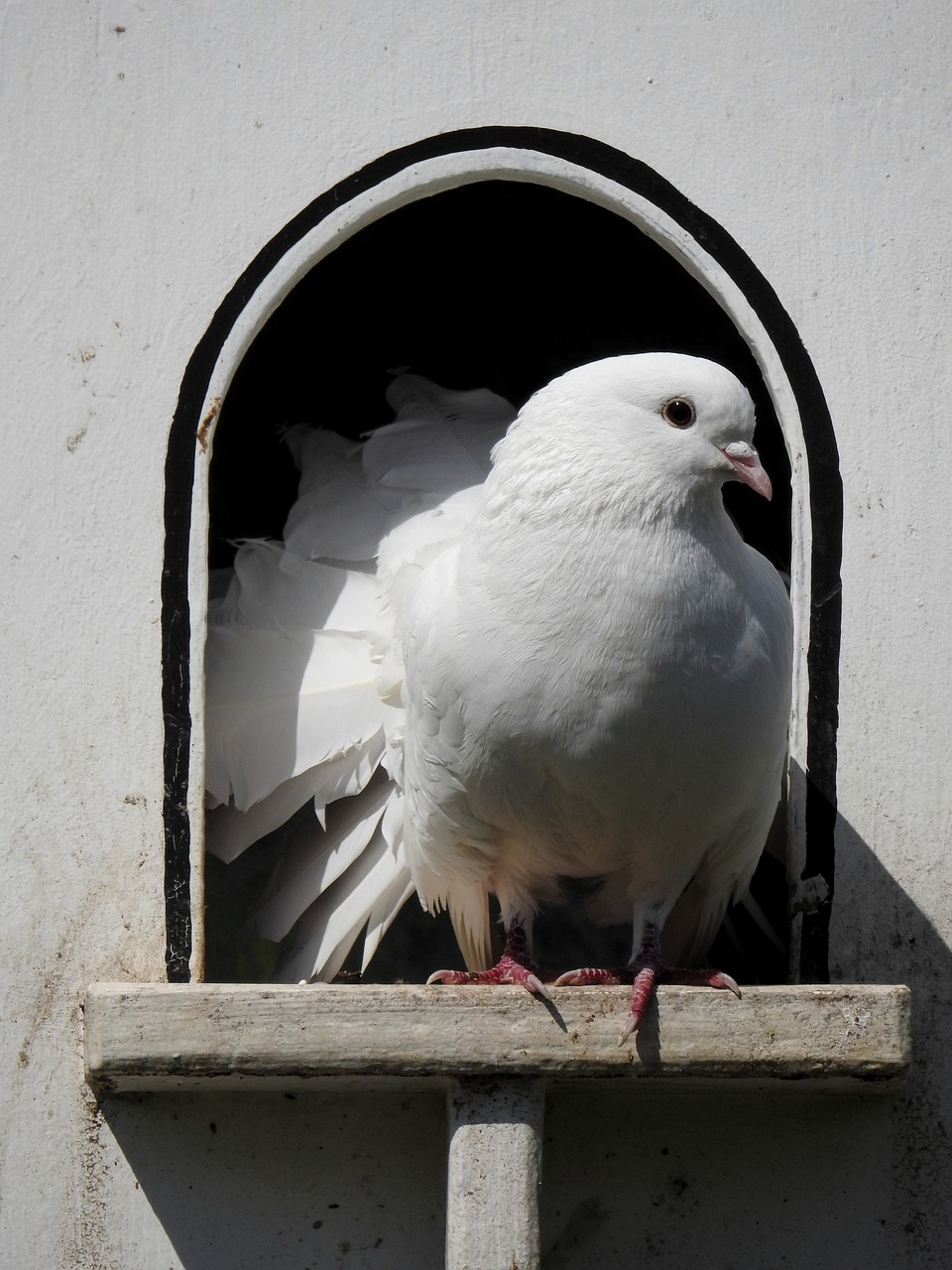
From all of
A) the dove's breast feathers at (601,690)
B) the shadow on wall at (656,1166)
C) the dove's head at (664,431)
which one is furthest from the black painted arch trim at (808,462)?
the dove's head at (664,431)

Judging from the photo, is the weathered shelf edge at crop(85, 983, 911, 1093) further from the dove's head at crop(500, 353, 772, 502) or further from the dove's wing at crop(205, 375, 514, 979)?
the dove's head at crop(500, 353, 772, 502)

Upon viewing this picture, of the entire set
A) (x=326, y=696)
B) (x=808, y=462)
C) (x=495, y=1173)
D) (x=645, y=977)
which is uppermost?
(x=808, y=462)

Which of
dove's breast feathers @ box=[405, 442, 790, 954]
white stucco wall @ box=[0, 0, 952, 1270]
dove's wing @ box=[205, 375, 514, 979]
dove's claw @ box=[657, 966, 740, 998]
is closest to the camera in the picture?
dove's breast feathers @ box=[405, 442, 790, 954]

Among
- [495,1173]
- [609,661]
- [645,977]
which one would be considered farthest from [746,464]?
[495,1173]

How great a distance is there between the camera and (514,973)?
2945 millimetres

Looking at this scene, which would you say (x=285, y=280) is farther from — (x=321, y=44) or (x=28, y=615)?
(x=28, y=615)

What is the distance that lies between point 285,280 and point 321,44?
54 cm

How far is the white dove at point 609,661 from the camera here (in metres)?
2.75

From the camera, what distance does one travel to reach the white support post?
2811 millimetres

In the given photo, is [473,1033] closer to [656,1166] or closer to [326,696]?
[656,1166]

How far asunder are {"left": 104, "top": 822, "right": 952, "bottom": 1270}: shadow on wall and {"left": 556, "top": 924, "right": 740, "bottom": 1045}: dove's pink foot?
0.32m

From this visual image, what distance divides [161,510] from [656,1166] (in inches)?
67.0

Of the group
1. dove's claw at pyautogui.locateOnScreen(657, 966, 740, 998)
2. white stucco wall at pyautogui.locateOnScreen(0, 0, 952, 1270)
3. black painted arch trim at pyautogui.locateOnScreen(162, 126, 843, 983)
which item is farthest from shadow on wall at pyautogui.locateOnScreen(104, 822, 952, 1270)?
dove's claw at pyautogui.locateOnScreen(657, 966, 740, 998)

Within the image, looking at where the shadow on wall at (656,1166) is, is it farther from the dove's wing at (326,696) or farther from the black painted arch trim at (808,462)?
the dove's wing at (326,696)
